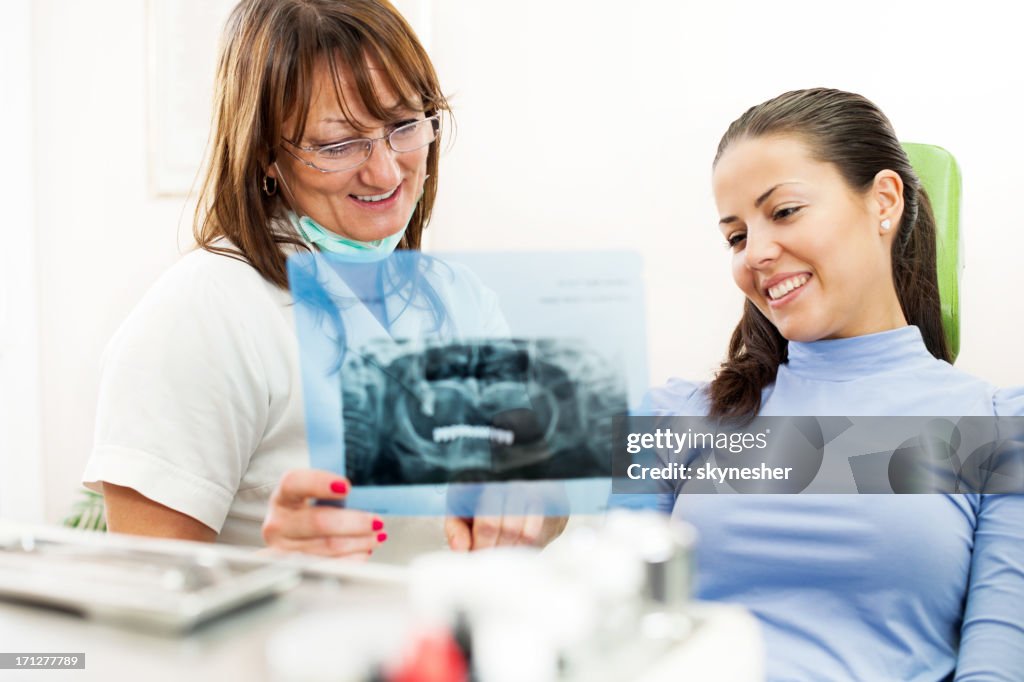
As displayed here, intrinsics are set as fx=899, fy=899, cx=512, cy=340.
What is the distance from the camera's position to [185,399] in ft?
3.21

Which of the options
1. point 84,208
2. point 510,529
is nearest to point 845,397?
point 510,529

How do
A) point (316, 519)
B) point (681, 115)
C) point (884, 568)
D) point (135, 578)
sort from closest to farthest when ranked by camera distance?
point (135, 578), point (316, 519), point (884, 568), point (681, 115)

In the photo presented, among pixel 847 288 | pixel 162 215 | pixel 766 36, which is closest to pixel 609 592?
pixel 847 288

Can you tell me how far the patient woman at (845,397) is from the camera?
3.51 feet

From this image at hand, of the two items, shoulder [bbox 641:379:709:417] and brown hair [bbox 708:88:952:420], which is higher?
brown hair [bbox 708:88:952:420]

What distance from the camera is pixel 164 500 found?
3.12 feet

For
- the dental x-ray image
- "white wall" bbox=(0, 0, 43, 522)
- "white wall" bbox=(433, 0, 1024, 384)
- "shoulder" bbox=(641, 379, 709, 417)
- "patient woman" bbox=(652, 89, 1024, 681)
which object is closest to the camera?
the dental x-ray image

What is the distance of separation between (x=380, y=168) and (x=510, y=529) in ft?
1.61

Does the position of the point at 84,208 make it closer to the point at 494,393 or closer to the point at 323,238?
the point at 323,238

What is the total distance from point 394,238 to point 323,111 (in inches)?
7.9

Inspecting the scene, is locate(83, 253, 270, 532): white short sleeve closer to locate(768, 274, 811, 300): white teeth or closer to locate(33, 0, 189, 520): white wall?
locate(768, 274, 811, 300): white teeth

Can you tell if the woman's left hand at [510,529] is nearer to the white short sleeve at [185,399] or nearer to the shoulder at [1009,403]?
the white short sleeve at [185,399]

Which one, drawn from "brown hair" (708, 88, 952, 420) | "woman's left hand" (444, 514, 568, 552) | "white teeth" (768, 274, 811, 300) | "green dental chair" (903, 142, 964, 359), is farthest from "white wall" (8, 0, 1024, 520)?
"woman's left hand" (444, 514, 568, 552)

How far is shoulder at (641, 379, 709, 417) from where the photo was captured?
52.6 inches
